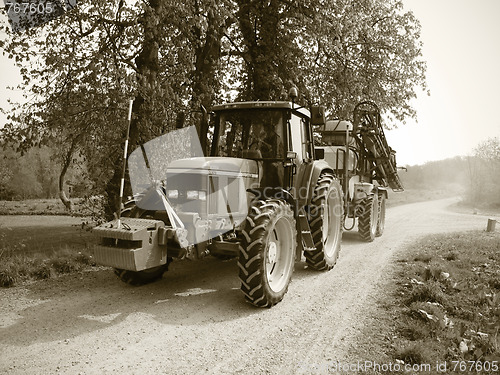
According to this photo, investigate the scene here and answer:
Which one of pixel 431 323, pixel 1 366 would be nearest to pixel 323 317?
pixel 431 323

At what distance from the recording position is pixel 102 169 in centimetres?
980

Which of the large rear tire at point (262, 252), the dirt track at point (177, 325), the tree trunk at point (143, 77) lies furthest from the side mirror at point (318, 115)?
the tree trunk at point (143, 77)

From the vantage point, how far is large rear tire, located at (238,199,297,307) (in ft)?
17.1

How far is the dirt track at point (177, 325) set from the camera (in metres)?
3.90

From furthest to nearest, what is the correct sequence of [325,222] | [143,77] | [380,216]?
[380,216] → [143,77] → [325,222]

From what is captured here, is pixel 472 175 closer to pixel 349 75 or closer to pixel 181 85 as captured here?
pixel 349 75

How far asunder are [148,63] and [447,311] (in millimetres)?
7921

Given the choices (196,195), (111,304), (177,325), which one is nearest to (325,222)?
(196,195)

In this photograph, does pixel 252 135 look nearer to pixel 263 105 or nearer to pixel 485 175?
pixel 263 105

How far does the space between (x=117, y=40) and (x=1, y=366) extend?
762 cm

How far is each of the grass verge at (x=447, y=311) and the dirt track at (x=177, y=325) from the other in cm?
45

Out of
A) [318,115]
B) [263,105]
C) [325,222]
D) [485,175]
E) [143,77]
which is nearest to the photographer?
[318,115]

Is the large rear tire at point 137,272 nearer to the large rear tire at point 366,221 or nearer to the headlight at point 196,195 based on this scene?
the headlight at point 196,195

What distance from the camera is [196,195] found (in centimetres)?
577
